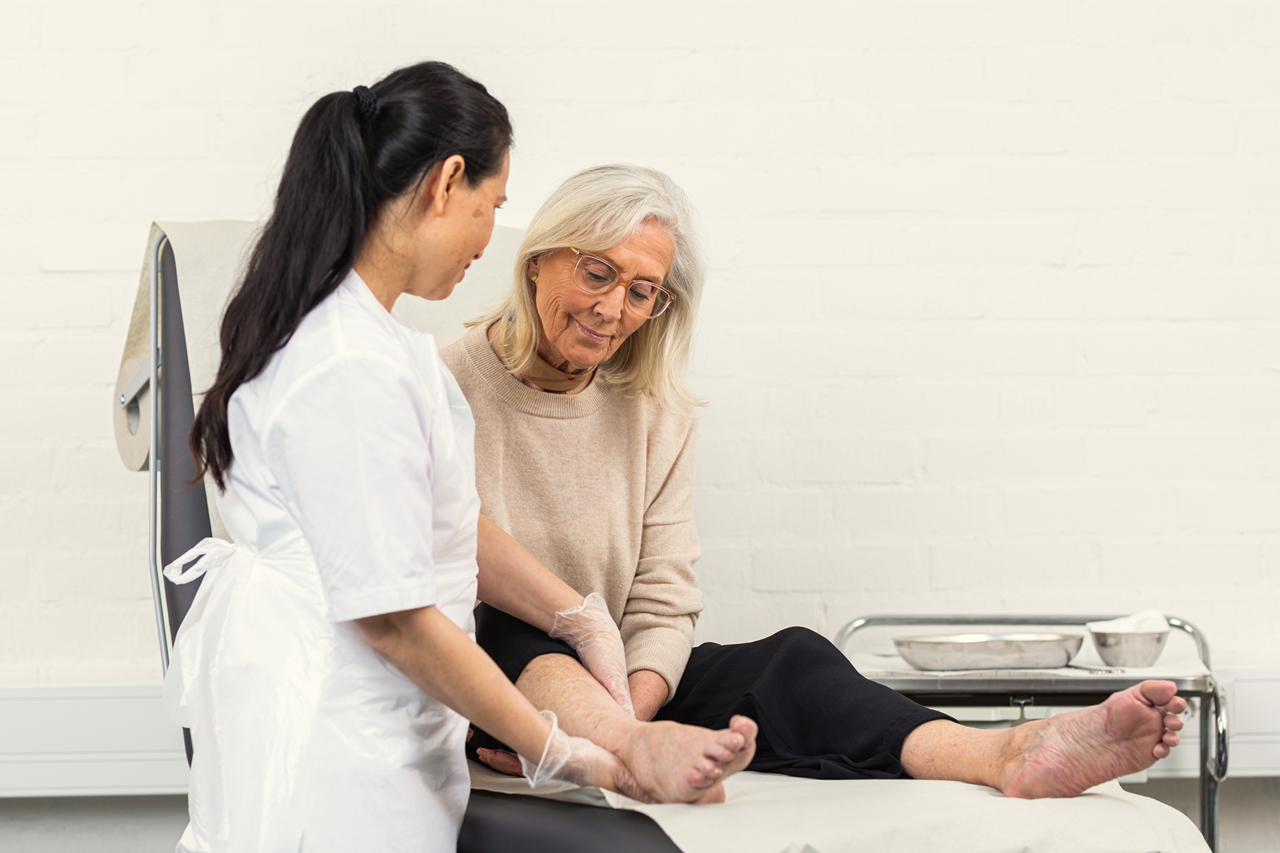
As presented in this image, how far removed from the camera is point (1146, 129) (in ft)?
6.55

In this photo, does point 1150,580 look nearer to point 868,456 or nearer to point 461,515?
point 868,456

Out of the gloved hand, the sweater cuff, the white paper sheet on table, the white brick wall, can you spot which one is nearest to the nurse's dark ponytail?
the gloved hand

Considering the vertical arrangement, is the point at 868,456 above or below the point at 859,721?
above

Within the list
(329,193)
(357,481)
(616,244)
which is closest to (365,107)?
(329,193)

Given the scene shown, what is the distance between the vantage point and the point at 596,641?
4.18 feet

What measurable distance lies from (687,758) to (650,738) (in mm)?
72

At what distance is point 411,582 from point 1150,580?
5.51 ft

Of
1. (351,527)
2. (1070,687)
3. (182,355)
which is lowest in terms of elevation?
(1070,687)

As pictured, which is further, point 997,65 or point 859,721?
point 997,65

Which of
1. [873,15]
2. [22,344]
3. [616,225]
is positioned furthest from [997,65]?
[22,344]

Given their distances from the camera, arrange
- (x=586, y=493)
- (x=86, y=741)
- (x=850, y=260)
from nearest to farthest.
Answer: (x=586, y=493), (x=86, y=741), (x=850, y=260)

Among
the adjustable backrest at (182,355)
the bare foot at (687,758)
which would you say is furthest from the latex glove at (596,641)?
the adjustable backrest at (182,355)

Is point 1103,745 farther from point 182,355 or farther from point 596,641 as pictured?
point 182,355

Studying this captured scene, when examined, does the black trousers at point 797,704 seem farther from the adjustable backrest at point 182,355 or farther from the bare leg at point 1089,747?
the adjustable backrest at point 182,355
